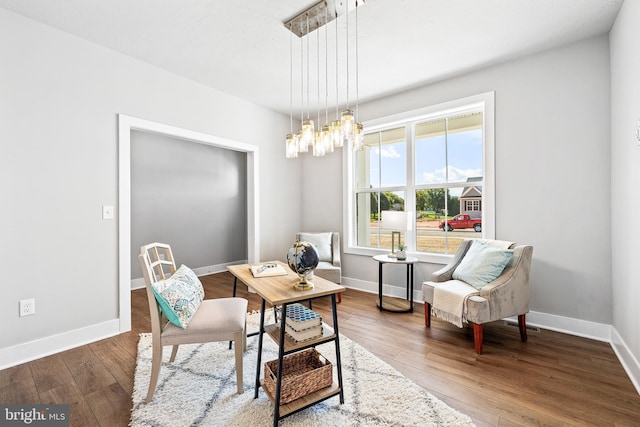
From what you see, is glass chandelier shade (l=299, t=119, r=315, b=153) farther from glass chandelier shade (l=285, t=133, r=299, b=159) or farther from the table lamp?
the table lamp

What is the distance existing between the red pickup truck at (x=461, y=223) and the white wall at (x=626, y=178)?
110cm

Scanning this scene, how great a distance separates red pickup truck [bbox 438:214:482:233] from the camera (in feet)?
10.9

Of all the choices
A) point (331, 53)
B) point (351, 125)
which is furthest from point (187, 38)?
point (351, 125)

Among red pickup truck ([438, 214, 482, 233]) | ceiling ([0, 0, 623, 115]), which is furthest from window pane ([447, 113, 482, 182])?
ceiling ([0, 0, 623, 115])

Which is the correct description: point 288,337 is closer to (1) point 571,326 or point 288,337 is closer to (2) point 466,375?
(2) point 466,375

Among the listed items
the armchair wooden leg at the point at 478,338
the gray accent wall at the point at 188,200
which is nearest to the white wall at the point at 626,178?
the armchair wooden leg at the point at 478,338

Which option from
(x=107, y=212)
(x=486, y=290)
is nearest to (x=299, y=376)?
(x=486, y=290)

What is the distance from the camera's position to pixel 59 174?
2.43m

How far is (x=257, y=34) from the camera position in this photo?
2.50m

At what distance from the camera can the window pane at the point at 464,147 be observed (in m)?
3.33

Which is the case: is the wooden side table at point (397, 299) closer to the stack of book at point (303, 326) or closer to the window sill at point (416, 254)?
the window sill at point (416, 254)

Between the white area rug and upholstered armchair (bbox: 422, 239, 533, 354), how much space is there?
0.80m

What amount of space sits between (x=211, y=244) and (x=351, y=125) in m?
4.35

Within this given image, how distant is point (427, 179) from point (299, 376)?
2.87 metres
